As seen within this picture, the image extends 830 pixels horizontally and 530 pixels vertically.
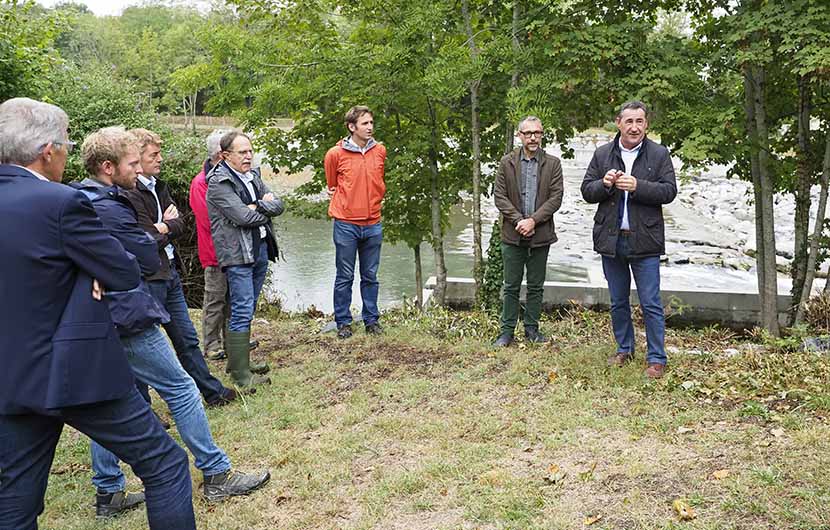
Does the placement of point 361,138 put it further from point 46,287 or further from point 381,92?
point 46,287

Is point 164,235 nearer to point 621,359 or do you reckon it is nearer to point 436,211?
point 621,359

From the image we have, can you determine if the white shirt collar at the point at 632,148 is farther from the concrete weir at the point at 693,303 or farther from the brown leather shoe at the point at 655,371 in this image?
the concrete weir at the point at 693,303

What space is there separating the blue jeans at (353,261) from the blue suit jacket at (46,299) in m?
4.23

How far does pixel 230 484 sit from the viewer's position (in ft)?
12.8

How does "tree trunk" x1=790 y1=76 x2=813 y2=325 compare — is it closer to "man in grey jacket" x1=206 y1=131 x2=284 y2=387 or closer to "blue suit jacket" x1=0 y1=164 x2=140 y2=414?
"man in grey jacket" x1=206 y1=131 x2=284 y2=387

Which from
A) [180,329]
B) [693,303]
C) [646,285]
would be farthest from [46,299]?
[693,303]

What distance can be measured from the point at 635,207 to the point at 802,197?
3.97 meters

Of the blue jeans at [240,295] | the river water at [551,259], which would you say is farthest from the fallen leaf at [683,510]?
the river water at [551,259]

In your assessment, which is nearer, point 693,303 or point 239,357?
point 239,357

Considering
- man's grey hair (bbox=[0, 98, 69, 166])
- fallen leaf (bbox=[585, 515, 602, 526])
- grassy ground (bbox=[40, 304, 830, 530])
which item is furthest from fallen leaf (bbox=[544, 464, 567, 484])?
man's grey hair (bbox=[0, 98, 69, 166])

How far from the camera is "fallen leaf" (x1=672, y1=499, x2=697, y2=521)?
332 centimetres

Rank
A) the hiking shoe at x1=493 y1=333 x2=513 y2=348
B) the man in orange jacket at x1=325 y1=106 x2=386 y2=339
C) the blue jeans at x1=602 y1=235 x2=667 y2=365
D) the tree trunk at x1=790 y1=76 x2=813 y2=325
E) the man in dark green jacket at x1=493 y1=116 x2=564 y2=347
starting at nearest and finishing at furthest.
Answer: the blue jeans at x1=602 y1=235 x2=667 y2=365 < the man in dark green jacket at x1=493 y1=116 x2=564 y2=347 < the hiking shoe at x1=493 y1=333 x2=513 y2=348 < the man in orange jacket at x1=325 y1=106 x2=386 y2=339 < the tree trunk at x1=790 y1=76 x2=813 y2=325

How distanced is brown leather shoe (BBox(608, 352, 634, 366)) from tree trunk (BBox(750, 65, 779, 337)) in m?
3.22

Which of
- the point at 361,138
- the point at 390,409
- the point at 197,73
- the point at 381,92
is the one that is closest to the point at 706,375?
the point at 390,409
